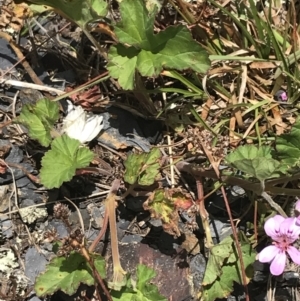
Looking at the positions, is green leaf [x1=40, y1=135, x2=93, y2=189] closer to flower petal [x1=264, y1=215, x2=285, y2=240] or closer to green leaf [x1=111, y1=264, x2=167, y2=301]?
green leaf [x1=111, y1=264, x2=167, y2=301]

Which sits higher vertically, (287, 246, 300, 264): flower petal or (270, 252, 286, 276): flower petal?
(287, 246, 300, 264): flower petal

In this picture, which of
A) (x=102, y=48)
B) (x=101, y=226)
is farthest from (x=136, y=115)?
(x=101, y=226)

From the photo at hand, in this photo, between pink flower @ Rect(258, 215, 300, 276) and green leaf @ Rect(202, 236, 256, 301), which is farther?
green leaf @ Rect(202, 236, 256, 301)

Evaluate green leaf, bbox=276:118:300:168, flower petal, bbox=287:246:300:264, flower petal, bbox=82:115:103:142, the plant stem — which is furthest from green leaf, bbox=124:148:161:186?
flower petal, bbox=287:246:300:264

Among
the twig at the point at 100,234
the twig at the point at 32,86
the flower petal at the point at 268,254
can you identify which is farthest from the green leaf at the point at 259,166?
the twig at the point at 32,86

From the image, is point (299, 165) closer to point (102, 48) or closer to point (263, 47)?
point (263, 47)

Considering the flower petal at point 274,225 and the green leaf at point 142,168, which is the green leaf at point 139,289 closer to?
the green leaf at point 142,168

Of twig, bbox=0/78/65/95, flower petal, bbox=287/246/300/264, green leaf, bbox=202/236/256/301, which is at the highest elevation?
twig, bbox=0/78/65/95
